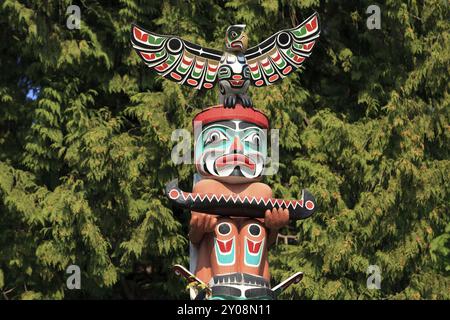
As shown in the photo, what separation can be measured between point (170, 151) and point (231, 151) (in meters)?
3.09

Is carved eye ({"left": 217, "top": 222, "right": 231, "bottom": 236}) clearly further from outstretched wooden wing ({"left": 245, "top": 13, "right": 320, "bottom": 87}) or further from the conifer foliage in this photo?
the conifer foliage

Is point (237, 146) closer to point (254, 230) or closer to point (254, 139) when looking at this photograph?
point (254, 139)

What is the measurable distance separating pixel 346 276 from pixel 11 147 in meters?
4.39

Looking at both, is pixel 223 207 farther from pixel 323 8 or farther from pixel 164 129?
pixel 323 8

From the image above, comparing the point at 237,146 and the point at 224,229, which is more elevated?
the point at 237,146

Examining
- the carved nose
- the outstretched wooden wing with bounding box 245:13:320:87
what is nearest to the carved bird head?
the outstretched wooden wing with bounding box 245:13:320:87

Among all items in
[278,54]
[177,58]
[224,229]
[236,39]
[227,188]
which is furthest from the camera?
[278,54]

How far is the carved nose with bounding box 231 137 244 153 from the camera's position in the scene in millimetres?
6816

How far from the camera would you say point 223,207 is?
654 centimetres

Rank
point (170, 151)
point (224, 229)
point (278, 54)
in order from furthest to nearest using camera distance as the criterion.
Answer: point (170, 151) < point (278, 54) < point (224, 229)

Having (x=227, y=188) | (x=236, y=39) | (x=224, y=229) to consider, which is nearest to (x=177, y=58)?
(x=236, y=39)

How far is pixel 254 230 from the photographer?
665 cm


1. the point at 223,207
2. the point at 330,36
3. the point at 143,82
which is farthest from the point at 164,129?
the point at 223,207

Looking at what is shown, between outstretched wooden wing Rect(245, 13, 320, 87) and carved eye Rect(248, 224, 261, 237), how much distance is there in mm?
1536
